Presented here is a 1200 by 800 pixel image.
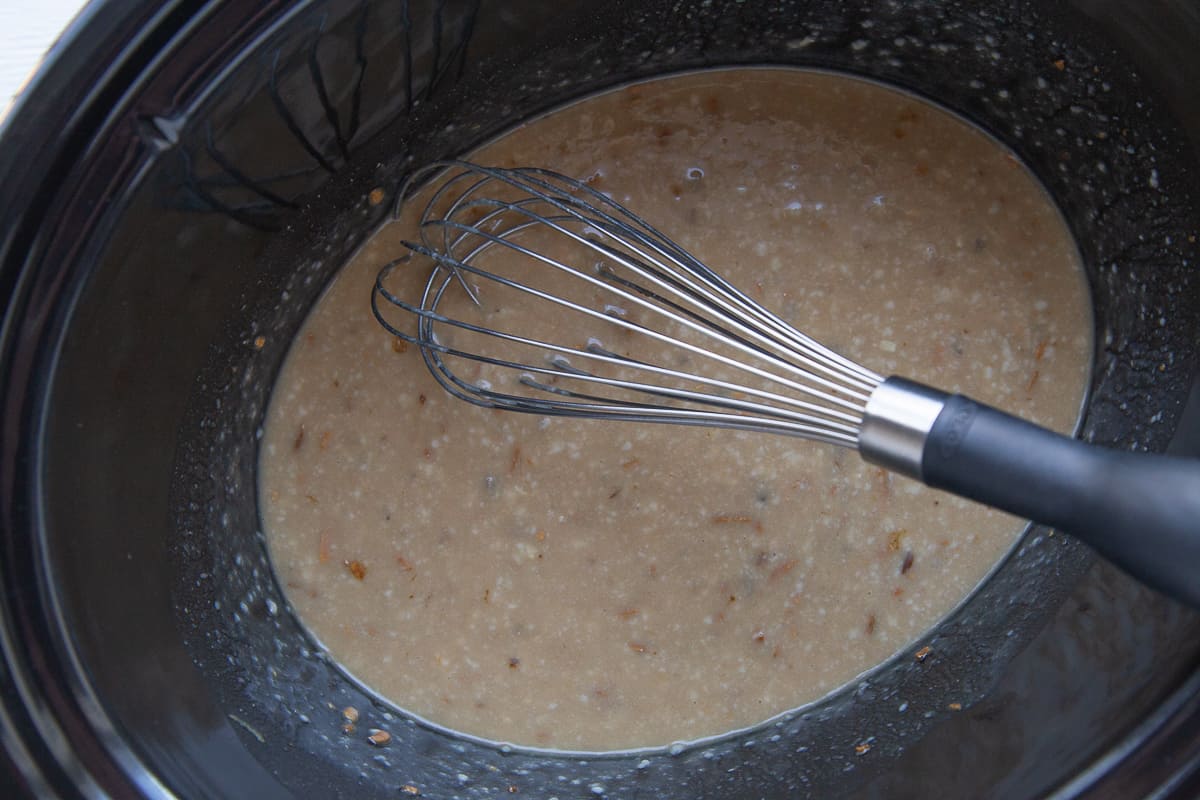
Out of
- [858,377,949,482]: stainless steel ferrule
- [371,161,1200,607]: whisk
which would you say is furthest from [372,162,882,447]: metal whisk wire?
[858,377,949,482]: stainless steel ferrule

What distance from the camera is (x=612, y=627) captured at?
3.25ft

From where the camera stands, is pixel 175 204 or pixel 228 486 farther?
pixel 228 486

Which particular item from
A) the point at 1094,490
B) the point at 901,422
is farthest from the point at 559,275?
the point at 1094,490

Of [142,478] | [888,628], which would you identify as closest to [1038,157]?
[888,628]

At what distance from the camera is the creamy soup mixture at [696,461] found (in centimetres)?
98

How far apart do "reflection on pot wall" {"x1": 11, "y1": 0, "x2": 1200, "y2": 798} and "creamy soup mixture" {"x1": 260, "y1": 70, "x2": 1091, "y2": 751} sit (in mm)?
36

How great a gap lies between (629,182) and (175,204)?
1.44ft

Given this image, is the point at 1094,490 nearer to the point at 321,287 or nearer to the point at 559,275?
the point at 559,275

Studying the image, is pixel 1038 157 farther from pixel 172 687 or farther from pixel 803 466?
pixel 172 687

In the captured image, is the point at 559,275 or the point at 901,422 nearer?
the point at 901,422

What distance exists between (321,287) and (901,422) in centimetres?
62

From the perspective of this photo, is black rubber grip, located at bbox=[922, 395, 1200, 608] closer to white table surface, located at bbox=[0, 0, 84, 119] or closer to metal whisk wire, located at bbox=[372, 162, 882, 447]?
metal whisk wire, located at bbox=[372, 162, 882, 447]

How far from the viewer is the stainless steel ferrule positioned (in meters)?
0.63

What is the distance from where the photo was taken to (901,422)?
637 millimetres
